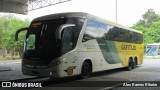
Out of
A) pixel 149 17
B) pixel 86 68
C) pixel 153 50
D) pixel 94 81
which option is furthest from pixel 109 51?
pixel 149 17

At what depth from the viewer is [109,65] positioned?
57.9 ft

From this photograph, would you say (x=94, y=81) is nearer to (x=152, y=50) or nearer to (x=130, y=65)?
(x=130, y=65)

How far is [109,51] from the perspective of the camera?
1769cm

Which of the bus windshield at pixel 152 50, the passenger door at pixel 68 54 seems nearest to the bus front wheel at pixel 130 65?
the passenger door at pixel 68 54

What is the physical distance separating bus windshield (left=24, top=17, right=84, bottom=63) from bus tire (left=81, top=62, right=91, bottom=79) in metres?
1.51

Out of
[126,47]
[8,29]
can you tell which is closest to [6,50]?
[8,29]

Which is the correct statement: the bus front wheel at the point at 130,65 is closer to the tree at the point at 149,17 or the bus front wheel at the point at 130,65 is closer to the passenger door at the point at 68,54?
the passenger door at the point at 68,54

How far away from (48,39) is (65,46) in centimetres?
81

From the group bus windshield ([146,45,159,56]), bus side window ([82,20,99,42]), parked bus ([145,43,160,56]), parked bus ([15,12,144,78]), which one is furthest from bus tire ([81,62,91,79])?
bus windshield ([146,45,159,56])

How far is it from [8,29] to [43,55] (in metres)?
46.1

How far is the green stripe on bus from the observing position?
16862 millimetres

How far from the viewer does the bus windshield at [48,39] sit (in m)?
13.1

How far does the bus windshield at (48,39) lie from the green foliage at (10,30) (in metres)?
41.3

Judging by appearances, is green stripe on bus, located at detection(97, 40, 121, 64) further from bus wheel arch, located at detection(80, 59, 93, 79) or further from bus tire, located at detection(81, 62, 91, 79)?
bus tire, located at detection(81, 62, 91, 79)
